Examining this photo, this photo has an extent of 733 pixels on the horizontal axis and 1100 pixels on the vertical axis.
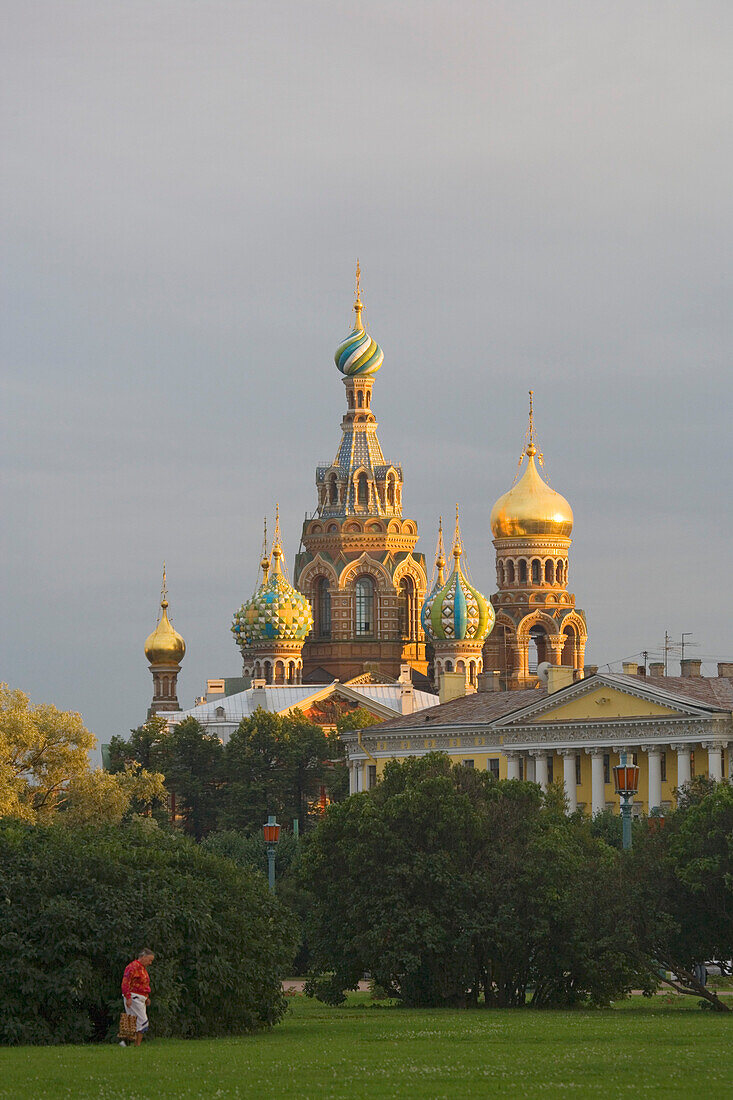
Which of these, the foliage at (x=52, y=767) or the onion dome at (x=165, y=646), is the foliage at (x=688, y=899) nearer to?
the foliage at (x=52, y=767)

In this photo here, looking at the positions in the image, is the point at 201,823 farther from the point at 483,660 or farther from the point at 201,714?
the point at 483,660

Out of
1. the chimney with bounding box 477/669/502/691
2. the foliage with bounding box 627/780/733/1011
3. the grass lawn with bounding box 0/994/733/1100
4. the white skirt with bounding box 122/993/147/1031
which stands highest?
the chimney with bounding box 477/669/502/691

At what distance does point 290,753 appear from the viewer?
3452 inches

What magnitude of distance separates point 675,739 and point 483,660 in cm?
4209

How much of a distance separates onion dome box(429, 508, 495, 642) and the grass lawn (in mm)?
76495

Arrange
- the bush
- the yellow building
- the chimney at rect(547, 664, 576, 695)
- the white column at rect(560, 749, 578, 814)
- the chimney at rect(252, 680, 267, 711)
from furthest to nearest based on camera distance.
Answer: the chimney at rect(252, 680, 267, 711) < the chimney at rect(547, 664, 576, 695) < the white column at rect(560, 749, 578, 814) < the yellow building < the bush

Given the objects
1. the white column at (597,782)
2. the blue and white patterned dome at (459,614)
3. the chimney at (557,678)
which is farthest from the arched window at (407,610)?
the white column at (597,782)

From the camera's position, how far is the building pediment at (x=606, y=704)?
215 ft

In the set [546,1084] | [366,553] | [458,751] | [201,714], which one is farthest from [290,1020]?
[366,553]

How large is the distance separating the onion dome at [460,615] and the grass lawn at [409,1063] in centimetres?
7650

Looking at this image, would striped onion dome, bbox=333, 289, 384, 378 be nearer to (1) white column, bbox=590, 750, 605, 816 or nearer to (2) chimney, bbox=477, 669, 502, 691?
(2) chimney, bbox=477, 669, 502, 691

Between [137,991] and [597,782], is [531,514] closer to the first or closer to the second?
[597,782]

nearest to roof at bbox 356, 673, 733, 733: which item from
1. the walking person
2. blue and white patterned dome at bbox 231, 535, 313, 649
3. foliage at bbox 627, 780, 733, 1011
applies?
blue and white patterned dome at bbox 231, 535, 313, 649

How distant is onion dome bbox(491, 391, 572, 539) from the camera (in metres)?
106
